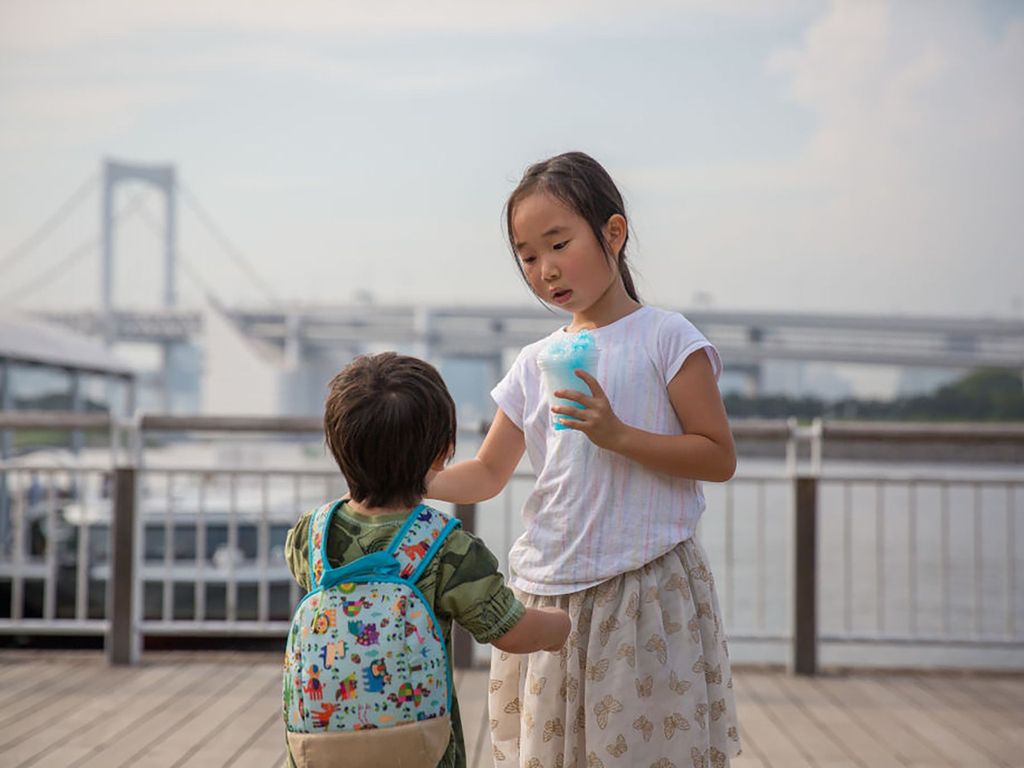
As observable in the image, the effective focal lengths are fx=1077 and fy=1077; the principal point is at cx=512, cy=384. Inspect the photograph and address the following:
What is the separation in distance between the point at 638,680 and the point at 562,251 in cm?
53

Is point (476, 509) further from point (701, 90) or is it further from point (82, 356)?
point (701, 90)

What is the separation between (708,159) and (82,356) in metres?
24.5

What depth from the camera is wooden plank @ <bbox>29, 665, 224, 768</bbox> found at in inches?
106

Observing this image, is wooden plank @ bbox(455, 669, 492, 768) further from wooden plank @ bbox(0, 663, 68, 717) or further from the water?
wooden plank @ bbox(0, 663, 68, 717)

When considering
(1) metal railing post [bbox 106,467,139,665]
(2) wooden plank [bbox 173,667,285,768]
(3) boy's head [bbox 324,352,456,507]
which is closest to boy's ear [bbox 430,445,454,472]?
(3) boy's head [bbox 324,352,456,507]

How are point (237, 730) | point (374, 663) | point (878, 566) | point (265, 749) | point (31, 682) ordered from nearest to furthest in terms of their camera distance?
1. point (374, 663)
2. point (265, 749)
3. point (237, 730)
4. point (31, 682)
5. point (878, 566)

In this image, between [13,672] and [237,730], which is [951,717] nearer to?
[237,730]

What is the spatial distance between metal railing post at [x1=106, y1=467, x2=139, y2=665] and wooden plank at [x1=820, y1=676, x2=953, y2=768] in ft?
7.67

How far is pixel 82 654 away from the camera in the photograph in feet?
12.6

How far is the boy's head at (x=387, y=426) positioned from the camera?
3.85 ft

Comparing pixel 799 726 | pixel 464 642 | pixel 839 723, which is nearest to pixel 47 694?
pixel 464 642

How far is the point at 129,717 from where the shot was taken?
3049 mm

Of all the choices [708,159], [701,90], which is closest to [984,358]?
[708,159]

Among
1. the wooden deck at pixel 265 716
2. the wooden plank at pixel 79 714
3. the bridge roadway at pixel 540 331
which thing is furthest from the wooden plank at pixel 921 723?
the bridge roadway at pixel 540 331
